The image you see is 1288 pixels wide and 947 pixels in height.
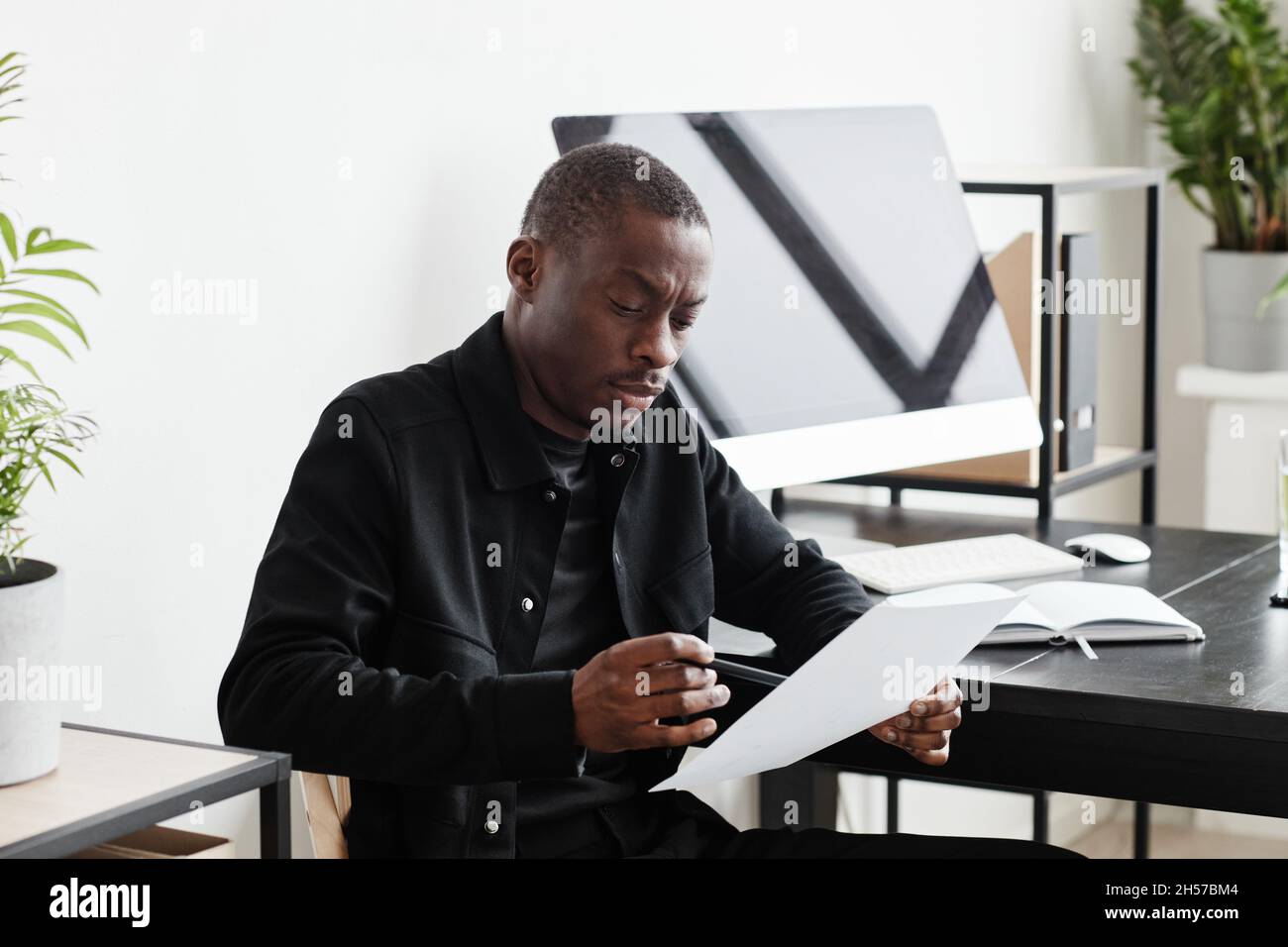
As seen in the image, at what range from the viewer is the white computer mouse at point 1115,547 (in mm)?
1992

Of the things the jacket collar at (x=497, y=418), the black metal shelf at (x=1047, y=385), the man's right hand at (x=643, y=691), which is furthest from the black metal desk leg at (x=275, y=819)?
the black metal shelf at (x=1047, y=385)

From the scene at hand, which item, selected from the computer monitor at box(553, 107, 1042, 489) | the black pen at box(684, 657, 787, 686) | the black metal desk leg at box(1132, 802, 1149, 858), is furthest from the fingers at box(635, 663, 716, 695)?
the black metal desk leg at box(1132, 802, 1149, 858)

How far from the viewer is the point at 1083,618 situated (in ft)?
5.39

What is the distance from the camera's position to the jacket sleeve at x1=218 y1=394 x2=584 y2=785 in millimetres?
1191

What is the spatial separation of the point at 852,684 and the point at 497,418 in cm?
37

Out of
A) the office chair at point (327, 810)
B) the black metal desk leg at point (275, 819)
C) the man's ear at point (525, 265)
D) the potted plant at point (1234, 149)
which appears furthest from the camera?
the potted plant at point (1234, 149)

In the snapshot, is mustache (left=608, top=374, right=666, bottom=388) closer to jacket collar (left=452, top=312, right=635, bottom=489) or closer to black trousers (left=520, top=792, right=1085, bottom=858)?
jacket collar (left=452, top=312, right=635, bottom=489)

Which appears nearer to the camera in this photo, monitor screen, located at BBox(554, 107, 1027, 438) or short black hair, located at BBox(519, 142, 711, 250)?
short black hair, located at BBox(519, 142, 711, 250)

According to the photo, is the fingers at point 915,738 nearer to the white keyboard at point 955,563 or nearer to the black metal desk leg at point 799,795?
the white keyboard at point 955,563

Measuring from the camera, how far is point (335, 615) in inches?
48.3

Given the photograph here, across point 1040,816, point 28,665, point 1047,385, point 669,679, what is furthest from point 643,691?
point 1040,816

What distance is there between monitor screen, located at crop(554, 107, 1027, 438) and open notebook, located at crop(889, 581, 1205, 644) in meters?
0.38

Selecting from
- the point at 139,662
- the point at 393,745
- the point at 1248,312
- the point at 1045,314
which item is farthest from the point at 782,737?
the point at 1248,312

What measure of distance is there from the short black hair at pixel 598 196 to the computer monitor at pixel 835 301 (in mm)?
393
